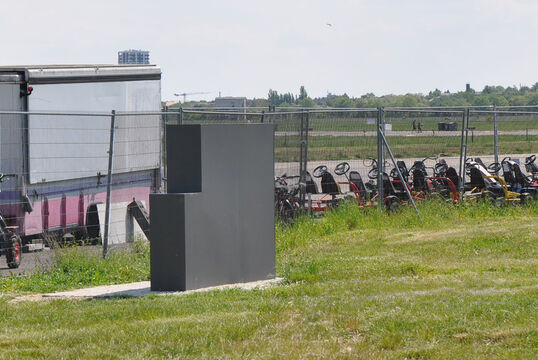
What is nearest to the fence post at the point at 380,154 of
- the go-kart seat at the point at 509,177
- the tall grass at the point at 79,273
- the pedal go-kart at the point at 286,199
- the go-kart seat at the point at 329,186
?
the go-kart seat at the point at 329,186

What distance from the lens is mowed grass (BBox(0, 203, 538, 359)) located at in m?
6.64

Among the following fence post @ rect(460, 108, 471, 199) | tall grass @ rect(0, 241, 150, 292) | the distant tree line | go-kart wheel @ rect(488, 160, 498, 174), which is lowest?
tall grass @ rect(0, 241, 150, 292)

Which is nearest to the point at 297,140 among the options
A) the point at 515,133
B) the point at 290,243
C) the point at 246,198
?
the point at 290,243

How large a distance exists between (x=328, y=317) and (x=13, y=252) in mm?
6255

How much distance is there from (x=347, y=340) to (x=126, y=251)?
6.02 meters

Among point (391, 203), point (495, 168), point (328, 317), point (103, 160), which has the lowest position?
point (328, 317)

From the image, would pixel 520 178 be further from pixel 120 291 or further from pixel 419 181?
pixel 120 291

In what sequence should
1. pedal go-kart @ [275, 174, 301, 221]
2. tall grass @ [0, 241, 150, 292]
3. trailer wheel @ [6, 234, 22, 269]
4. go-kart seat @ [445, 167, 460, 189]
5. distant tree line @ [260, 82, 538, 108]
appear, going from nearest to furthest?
tall grass @ [0, 241, 150, 292] < trailer wheel @ [6, 234, 22, 269] < pedal go-kart @ [275, 174, 301, 221] < go-kart seat @ [445, 167, 460, 189] < distant tree line @ [260, 82, 538, 108]

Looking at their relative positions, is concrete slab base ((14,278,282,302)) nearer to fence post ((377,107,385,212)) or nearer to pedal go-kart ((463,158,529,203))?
fence post ((377,107,385,212))

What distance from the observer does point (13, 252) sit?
12281mm

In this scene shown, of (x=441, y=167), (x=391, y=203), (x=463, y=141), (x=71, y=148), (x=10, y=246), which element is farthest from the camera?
(x=441, y=167)

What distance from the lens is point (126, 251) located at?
40.4ft

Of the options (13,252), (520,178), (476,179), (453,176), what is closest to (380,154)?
(453,176)

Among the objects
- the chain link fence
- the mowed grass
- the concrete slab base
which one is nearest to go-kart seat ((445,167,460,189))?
the chain link fence
